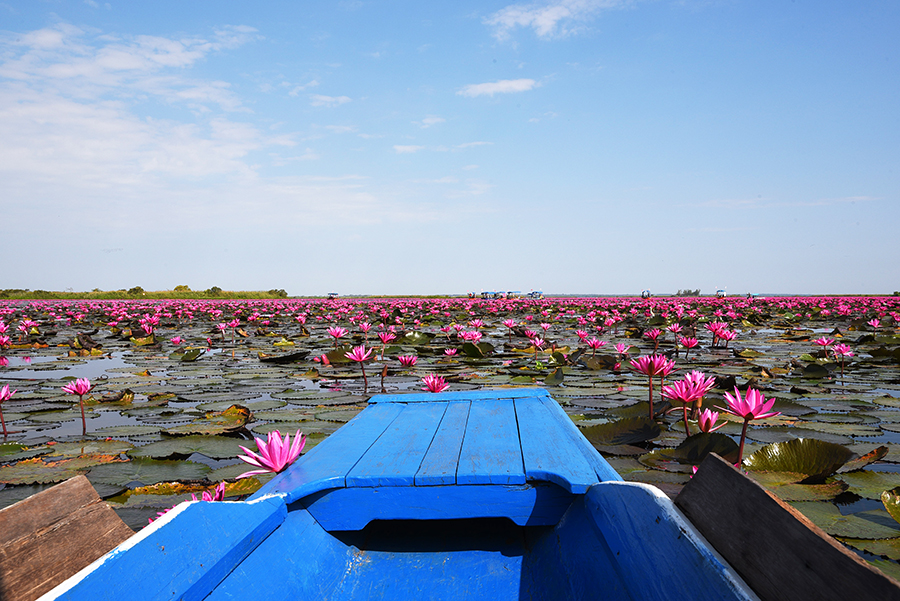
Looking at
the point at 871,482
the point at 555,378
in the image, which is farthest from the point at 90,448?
the point at 871,482

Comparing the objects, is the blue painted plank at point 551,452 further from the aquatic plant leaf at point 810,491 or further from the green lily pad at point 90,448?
the green lily pad at point 90,448

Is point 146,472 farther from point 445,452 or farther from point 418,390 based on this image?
point 418,390

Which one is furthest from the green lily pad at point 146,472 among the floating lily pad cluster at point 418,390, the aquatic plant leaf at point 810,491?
the aquatic plant leaf at point 810,491

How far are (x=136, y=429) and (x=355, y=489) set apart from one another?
2.41 meters

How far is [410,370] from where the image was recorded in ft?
17.9

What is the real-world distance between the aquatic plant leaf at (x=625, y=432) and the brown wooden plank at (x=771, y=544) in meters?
1.74

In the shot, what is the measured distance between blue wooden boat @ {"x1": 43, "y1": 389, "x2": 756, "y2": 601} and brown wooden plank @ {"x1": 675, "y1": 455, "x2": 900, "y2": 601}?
33 mm

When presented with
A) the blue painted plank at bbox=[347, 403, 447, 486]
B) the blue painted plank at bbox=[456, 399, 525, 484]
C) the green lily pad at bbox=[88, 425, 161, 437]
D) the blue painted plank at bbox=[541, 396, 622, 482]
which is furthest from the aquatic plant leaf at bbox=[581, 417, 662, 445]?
the green lily pad at bbox=[88, 425, 161, 437]

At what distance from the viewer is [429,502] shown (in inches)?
57.1

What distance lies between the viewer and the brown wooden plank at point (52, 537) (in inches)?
30.7

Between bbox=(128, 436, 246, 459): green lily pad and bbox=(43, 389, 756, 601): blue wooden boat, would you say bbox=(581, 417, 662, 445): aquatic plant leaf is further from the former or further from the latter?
bbox=(128, 436, 246, 459): green lily pad

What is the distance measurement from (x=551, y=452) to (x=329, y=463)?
0.73 metres

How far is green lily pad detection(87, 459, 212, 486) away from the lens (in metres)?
2.27

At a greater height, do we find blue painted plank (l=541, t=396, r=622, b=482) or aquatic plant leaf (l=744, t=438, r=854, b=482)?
blue painted plank (l=541, t=396, r=622, b=482)
